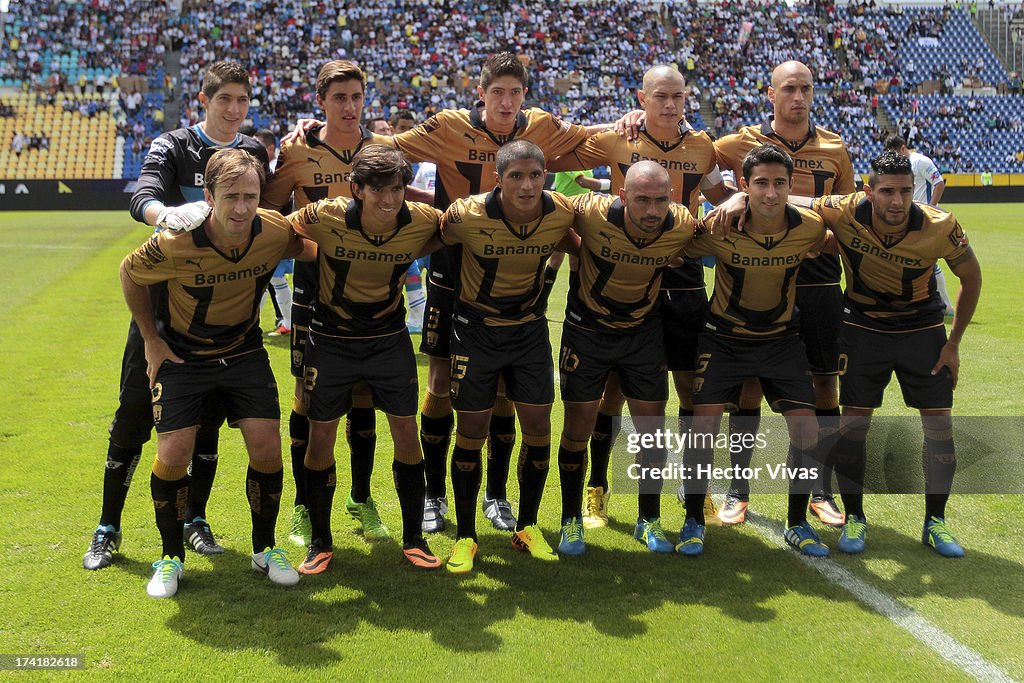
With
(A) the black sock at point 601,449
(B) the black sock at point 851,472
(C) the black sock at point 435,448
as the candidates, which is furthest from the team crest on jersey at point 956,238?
(C) the black sock at point 435,448

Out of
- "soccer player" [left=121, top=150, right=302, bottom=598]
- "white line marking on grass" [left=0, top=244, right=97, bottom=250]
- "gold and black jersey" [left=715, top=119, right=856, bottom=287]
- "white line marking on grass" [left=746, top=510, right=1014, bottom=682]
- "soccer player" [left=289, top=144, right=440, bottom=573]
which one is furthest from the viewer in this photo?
"white line marking on grass" [left=0, top=244, right=97, bottom=250]

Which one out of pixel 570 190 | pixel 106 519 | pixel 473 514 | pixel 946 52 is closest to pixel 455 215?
pixel 473 514

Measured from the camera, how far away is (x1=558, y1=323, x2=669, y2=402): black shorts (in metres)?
4.84

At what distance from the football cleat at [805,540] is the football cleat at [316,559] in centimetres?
252

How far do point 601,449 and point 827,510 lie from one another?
142 centimetres

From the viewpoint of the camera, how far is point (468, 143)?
17.6 feet

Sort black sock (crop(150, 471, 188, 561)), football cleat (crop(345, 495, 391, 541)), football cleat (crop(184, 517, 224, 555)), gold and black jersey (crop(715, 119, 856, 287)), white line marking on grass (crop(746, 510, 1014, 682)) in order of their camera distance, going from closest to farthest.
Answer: white line marking on grass (crop(746, 510, 1014, 682)), black sock (crop(150, 471, 188, 561)), football cleat (crop(184, 517, 224, 555)), football cleat (crop(345, 495, 391, 541)), gold and black jersey (crop(715, 119, 856, 287))

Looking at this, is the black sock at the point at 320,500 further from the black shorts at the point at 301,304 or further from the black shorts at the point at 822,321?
the black shorts at the point at 822,321

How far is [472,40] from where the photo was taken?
134 feet

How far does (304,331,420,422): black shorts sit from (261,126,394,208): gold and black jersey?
3.20 feet

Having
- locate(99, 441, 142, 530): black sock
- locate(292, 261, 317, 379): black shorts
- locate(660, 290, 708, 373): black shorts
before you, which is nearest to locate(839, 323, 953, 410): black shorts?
locate(660, 290, 708, 373): black shorts

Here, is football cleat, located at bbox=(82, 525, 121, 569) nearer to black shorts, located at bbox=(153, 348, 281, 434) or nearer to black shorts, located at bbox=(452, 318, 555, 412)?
black shorts, located at bbox=(153, 348, 281, 434)

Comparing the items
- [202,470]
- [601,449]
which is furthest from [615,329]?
[202,470]

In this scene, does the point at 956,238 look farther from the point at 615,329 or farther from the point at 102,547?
the point at 102,547
